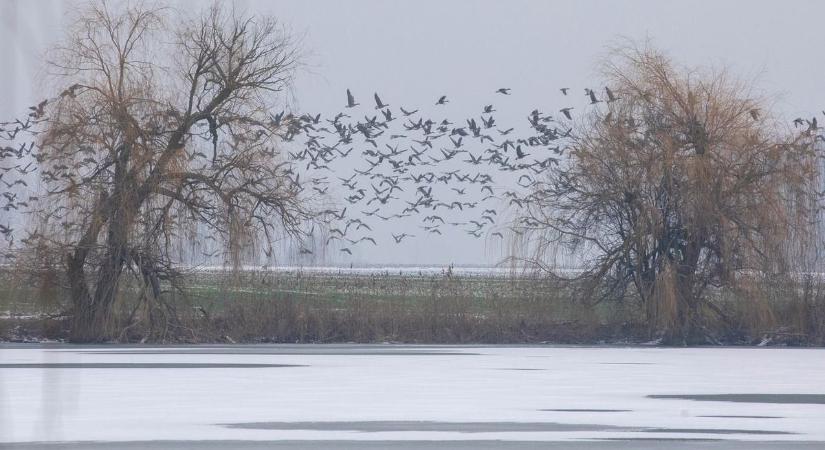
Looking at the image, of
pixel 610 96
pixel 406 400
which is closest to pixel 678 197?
pixel 610 96

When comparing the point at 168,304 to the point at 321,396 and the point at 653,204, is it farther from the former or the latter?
the point at 321,396

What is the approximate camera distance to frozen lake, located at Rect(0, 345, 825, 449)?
1041 cm

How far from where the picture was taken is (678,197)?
77.7 feet

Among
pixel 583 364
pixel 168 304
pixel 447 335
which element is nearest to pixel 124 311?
pixel 168 304

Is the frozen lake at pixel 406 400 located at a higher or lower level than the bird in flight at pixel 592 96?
lower

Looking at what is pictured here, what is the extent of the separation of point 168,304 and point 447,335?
4.84 m

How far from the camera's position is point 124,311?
75.1 feet

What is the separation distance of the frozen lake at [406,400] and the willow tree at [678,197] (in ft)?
12.0

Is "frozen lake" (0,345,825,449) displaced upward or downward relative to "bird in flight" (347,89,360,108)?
downward

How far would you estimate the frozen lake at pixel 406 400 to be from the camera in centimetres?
1041

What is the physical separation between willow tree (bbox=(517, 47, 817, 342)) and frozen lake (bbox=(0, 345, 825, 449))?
3.66 m

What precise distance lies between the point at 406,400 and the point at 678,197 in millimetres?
11761

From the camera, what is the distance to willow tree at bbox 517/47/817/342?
23375 millimetres

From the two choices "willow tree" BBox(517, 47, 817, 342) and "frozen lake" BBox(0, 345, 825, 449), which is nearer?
"frozen lake" BBox(0, 345, 825, 449)
